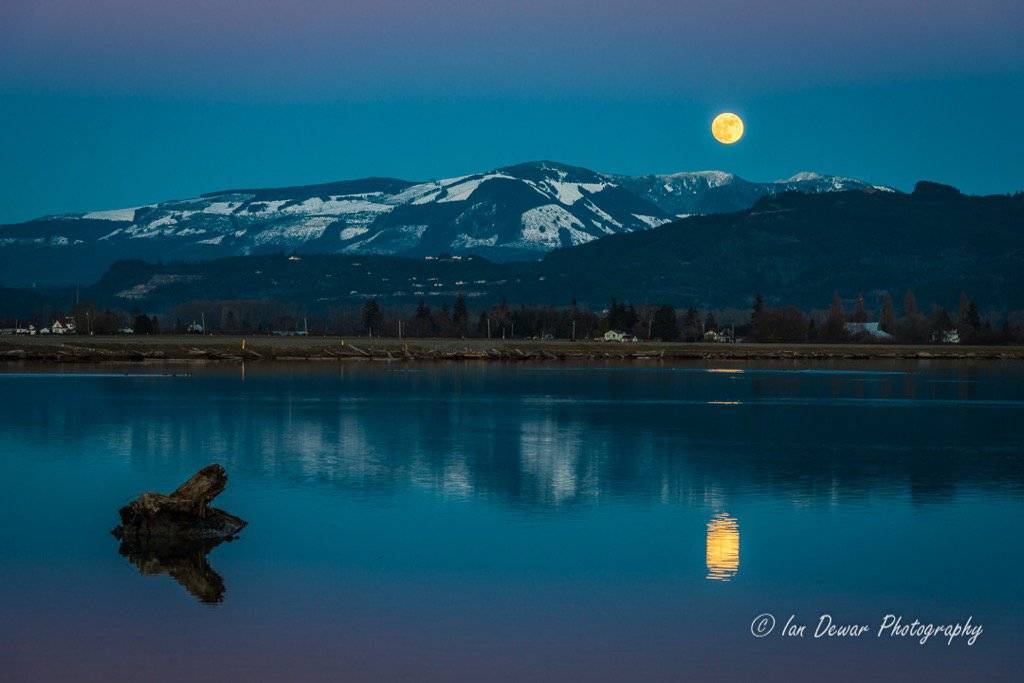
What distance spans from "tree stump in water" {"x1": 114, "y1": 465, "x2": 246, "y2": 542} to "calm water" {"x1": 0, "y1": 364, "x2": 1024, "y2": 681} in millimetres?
496

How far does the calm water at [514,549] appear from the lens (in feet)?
52.9

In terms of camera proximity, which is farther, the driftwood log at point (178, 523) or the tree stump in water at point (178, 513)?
the tree stump in water at point (178, 513)

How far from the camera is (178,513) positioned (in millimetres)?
22766

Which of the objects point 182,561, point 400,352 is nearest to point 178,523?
point 182,561

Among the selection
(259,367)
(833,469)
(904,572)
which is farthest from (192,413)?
(259,367)

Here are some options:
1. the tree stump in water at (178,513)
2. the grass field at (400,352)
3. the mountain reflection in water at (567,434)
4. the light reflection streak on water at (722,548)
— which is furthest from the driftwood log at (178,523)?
the grass field at (400,352)

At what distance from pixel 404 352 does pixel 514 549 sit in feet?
350

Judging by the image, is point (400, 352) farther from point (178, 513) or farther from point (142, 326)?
point (178, 513)

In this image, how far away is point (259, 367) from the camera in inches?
4058

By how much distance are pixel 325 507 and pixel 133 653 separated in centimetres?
1098

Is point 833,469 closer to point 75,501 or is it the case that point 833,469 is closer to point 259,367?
point 75,501

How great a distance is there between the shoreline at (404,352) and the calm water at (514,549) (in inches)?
2670

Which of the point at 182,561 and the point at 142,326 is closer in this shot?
the point at 182,561

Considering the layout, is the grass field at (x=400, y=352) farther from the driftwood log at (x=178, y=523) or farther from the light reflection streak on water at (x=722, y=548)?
the light reflection streak on water at (x=722, y=548)
